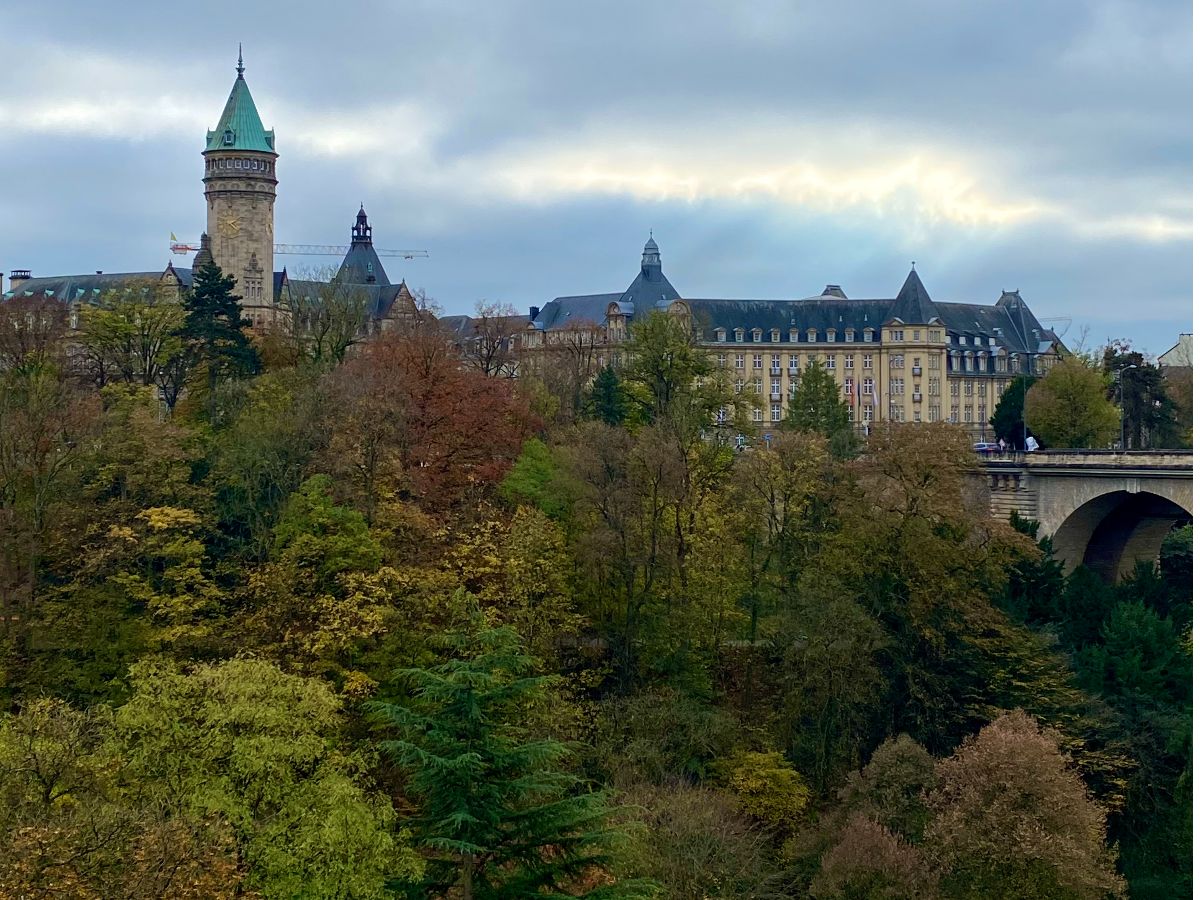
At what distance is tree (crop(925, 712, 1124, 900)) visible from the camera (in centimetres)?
3912

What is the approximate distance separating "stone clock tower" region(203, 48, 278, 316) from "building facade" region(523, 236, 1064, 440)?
87.7ft

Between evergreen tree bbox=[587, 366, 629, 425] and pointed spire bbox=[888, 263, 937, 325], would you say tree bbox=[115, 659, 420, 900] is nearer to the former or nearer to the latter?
evergreen tree bbox=[587, 366, 629, 425]

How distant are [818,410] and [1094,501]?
16.3 metres

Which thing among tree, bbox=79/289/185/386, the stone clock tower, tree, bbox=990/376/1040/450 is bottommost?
tree, bbox=990/376/1040/450

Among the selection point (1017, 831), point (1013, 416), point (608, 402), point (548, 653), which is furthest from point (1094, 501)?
point (1017, 831)

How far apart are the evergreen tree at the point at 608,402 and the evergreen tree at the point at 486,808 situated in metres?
38.8

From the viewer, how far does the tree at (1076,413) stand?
292 ft

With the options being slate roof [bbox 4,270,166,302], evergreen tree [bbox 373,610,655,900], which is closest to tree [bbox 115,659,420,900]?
evergreen tree [bbox 373,610,655,900]

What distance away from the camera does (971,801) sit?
1588 inches

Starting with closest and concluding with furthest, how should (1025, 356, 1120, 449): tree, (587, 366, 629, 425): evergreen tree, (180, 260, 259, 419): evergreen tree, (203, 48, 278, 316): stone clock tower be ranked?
(180, 260, 259, 419): evergreen tree → (587, 366, 629, 425): evergreen tree → (1025, 356, 1120, 449): tree → (203, 48, 278, 316): stone clock tower

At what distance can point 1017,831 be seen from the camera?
39562mm

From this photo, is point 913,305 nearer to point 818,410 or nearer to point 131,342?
point 818,410

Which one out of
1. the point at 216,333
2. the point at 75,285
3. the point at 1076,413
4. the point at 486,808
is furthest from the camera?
the point at 75,285

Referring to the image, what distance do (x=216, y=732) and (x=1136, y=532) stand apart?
45.3 m
